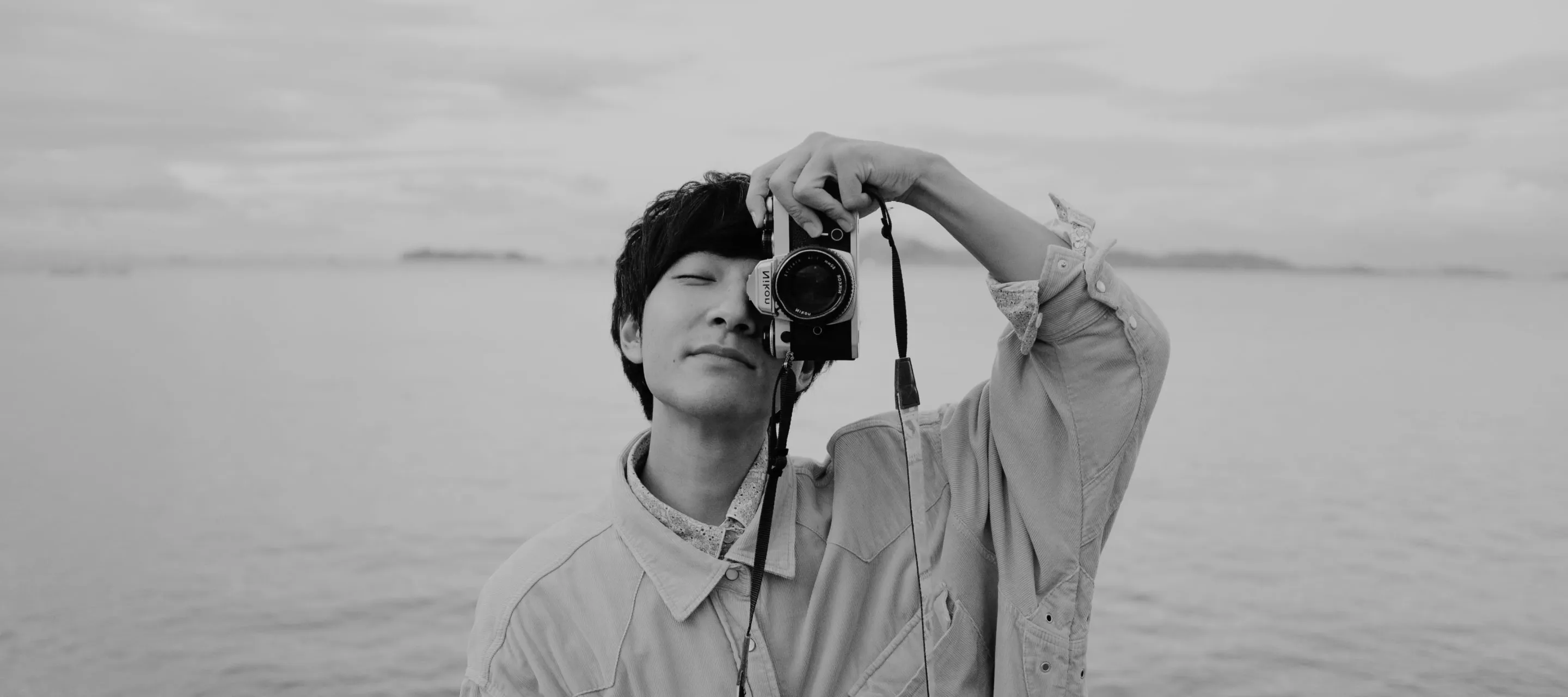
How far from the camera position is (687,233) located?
8.44ft

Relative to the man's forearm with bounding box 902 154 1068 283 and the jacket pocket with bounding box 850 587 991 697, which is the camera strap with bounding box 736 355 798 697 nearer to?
the jacket pocket with bounding box 850 587 991 697

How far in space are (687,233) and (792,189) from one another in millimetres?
430

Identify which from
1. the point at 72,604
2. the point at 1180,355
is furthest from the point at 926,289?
the point at 72,604

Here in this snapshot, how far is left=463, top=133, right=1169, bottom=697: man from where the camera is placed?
2.21 meters

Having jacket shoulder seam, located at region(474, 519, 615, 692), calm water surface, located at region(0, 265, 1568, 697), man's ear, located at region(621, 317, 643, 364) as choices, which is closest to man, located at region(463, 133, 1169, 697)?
jacket shoulder seam, located at region(474, 519, 615, 692)

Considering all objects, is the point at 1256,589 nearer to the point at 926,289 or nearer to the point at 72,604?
the point at 72,604

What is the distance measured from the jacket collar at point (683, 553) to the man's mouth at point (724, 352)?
27cm

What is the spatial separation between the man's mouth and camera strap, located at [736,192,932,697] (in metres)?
0.08

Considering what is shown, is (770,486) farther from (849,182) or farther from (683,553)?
(849,182)

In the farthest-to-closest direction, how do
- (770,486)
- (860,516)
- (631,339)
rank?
1. (631,339)
2. (860,516)
3. (770,486)

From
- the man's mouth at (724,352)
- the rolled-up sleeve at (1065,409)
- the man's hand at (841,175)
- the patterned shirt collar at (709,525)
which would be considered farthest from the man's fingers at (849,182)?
the patterned shirt collar at (709,525)

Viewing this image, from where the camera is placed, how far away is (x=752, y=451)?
2.56m

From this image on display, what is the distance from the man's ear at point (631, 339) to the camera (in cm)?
283

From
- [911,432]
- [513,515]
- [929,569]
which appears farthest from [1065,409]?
[513,515]
